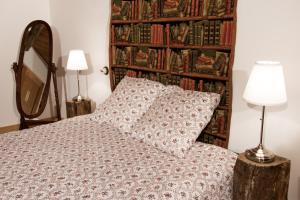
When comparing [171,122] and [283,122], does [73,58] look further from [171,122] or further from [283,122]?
[283,122]

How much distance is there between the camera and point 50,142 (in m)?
2.15

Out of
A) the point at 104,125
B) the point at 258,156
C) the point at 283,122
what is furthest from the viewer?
the point at 104,125

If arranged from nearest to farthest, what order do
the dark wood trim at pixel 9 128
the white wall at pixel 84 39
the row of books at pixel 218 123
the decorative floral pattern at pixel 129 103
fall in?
the row of books at pixel 218 123, the decorative floral pattern at pixel 129 103, the white wall at pixel 84 39, the dark wood trim at pixel 9 128

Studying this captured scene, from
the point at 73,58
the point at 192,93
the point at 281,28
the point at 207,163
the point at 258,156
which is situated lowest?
the point at 207,163

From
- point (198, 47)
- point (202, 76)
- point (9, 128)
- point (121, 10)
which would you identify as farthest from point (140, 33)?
point (9, 128)

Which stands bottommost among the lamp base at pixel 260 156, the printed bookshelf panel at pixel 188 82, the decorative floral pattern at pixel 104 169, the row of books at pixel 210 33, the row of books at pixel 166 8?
the decorative floral pattern at pixel 104 169

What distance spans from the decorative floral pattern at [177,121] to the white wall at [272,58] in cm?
26

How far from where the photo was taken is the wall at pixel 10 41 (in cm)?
355

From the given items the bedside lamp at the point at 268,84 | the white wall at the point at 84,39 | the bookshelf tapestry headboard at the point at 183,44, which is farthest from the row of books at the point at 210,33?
the white wall at the point at 84,39

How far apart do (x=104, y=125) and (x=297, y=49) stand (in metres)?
1.59

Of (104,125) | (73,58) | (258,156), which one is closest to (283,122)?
(258,156)

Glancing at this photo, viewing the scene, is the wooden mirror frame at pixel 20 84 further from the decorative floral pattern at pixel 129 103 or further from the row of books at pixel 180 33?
the decorative floral pattern at pixel 129 103

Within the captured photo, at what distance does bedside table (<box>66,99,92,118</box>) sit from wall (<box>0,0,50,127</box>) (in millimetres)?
1019

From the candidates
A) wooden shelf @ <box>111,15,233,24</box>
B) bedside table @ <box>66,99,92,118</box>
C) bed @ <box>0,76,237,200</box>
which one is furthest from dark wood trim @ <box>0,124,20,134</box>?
wooden shelf @ <box>111,15,233,24</box>
